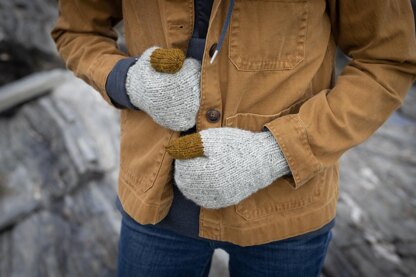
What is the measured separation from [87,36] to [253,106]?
2.00ft

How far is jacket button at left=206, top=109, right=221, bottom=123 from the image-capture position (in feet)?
3.45

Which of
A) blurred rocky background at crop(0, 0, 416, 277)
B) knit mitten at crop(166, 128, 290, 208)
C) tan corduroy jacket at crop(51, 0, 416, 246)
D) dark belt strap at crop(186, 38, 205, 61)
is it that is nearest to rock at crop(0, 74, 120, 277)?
blurred rocky background at crop(0, 0, 416, 277)

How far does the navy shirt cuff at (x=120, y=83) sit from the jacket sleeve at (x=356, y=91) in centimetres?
41

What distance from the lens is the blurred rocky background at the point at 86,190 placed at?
7.93ft

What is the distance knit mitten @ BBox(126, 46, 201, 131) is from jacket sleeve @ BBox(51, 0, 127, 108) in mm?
206

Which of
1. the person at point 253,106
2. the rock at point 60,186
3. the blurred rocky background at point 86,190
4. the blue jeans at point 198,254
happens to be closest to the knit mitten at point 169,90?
the person at point 253,106

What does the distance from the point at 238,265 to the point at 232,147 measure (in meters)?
0.49

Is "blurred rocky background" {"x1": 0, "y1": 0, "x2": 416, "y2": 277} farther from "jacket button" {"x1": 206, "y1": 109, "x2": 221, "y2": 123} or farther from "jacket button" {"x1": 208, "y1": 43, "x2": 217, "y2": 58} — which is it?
"jacket button" {"x1": 208, "y1": 43, "x2": 217, "y2": 58}

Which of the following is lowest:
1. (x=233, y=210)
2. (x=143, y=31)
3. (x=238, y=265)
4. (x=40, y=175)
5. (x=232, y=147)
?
(x=40, y=175)

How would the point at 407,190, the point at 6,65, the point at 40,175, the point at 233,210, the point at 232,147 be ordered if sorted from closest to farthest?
the point at 232,147
the point at 233,210
the point at 407,190
the point at 40,175
the point at 6,65

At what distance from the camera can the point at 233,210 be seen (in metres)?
1.13

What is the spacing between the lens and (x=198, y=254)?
1.30 meters

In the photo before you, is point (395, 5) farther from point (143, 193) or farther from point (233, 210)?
point (143, 193)

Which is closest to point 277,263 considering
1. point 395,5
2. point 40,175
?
point 395,5
